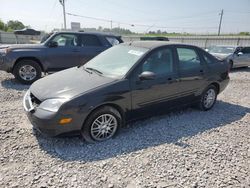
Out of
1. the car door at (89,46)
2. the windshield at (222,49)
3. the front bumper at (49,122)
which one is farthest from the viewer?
the windshield at (222,49)

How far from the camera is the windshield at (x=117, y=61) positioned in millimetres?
3623

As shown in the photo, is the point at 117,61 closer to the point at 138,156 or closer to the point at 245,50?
the point at 138,156

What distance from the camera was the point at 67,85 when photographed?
3.36 metres

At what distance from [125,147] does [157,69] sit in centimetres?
150

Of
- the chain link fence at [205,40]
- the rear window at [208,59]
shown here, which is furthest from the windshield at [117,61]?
the chain link fence at [205,40]

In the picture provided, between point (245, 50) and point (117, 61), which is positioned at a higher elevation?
point (117, 61)

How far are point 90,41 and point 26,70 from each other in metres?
2.32

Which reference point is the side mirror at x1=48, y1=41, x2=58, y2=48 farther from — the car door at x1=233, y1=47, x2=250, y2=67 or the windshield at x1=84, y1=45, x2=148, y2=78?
the car door at x1=233, y1=47, x2=250, y2=67

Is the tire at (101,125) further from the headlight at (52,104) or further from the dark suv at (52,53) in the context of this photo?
the dark suv at (52,53)

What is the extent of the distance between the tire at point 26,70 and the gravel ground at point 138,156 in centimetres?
237

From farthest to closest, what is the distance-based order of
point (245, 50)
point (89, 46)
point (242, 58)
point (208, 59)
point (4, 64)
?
1. point (245, 50)
2. point (242, 58)
3. point (89, 46)
4. point (4, 64)
5. point (208, 59)

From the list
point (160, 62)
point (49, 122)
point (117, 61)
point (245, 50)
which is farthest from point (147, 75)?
point (245, 50)

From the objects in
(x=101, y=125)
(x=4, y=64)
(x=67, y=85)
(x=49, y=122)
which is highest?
(x=67, y=85)

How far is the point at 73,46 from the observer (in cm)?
724
